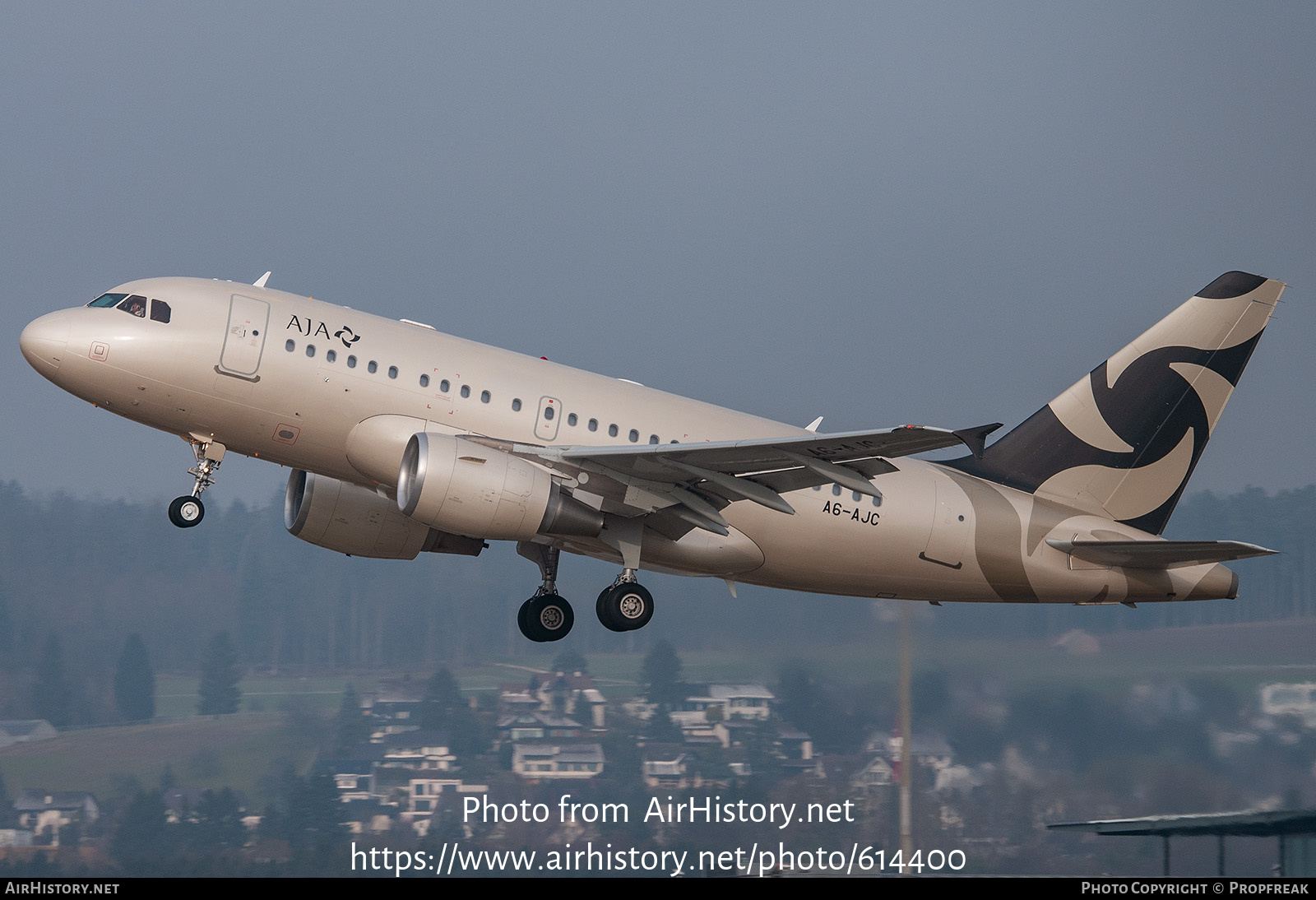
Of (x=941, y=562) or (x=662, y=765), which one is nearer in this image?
(x=941, y=562)

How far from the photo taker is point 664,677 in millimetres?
35531

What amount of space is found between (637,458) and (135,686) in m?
28.7

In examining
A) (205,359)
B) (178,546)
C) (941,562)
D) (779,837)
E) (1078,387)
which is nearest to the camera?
(205,359)

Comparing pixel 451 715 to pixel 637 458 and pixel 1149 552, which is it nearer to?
pixel 637 458

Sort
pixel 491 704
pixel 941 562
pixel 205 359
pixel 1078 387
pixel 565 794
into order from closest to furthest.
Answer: pixel 205 359
pixel 941 562
pixel 1078 387
pixel 565 794
pixel 491 704

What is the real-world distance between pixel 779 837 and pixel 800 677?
403 cm

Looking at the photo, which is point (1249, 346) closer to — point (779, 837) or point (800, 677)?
point (800, 677)

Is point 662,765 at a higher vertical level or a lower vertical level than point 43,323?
lower

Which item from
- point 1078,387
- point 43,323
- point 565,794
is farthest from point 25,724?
point 1078,387

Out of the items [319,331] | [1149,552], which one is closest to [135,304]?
[319,331]

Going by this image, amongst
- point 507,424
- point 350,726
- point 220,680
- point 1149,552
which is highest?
point 507,424

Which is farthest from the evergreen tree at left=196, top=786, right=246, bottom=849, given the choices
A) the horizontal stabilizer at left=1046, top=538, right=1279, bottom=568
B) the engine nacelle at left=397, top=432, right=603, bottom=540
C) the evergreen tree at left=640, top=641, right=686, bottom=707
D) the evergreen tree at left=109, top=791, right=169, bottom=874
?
the horizontal stabilizer at left=1046, top=538, right=1279, bottom=568

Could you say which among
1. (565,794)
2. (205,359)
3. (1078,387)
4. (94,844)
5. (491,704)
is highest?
(1078,387)

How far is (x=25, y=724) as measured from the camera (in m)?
38.9
